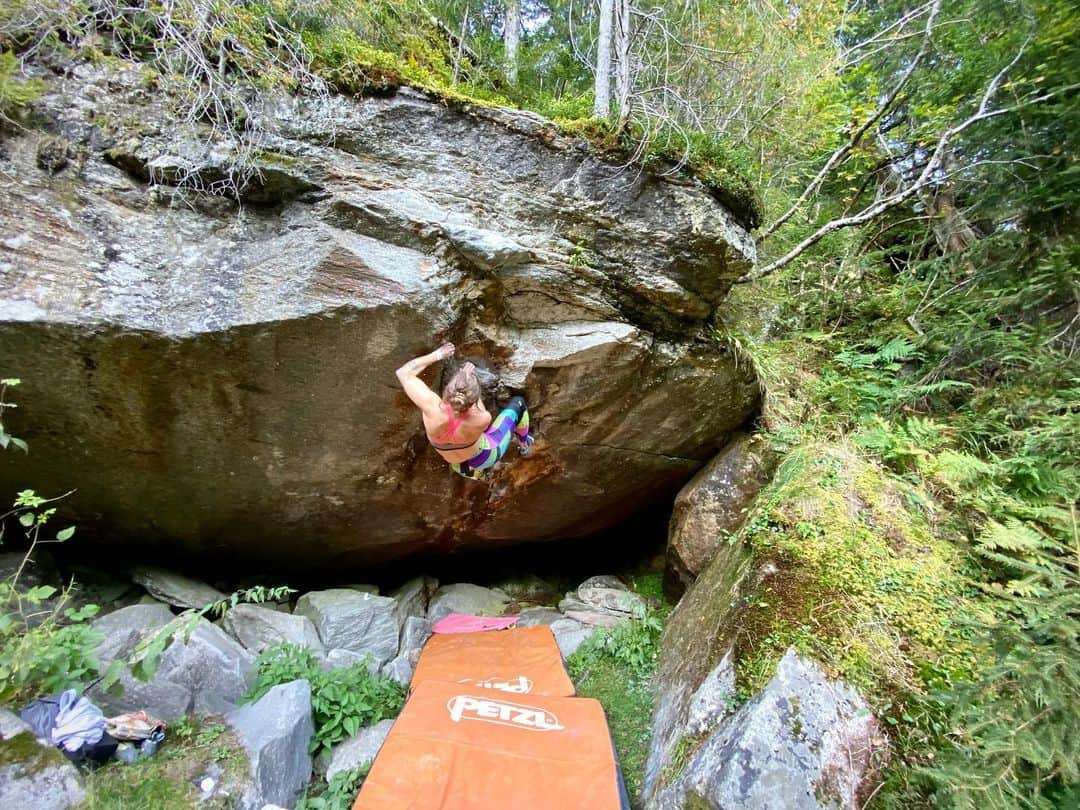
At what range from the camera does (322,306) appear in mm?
3354

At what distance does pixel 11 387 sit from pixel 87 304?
2.94ft

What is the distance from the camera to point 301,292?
3.35 meters

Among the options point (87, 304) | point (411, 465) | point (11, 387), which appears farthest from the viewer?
point (411, 465)

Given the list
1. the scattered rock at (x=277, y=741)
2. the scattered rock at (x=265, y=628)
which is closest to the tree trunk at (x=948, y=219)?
the scattered rock at (x=277, y=741)

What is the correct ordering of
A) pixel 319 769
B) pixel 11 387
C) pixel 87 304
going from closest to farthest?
1. pixel 87 304
2. pixel 11 387
3. pixel 319 769

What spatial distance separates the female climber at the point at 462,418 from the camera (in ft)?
11.4

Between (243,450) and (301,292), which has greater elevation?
(301,292)

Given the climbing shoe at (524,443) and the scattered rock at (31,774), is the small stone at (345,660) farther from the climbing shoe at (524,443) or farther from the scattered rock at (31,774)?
→ the climbing shoe at (524,443)

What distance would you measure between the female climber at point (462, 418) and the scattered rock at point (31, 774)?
8.73 feet

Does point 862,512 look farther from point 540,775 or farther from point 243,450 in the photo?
point 243,450

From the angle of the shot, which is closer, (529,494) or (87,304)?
(87,304)

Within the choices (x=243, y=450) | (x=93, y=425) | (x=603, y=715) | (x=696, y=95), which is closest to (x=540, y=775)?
(x=603, y=715)

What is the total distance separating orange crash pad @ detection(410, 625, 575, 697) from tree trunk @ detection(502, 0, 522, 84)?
5.94 meters

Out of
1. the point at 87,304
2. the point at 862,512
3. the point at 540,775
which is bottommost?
the point at 540,775
